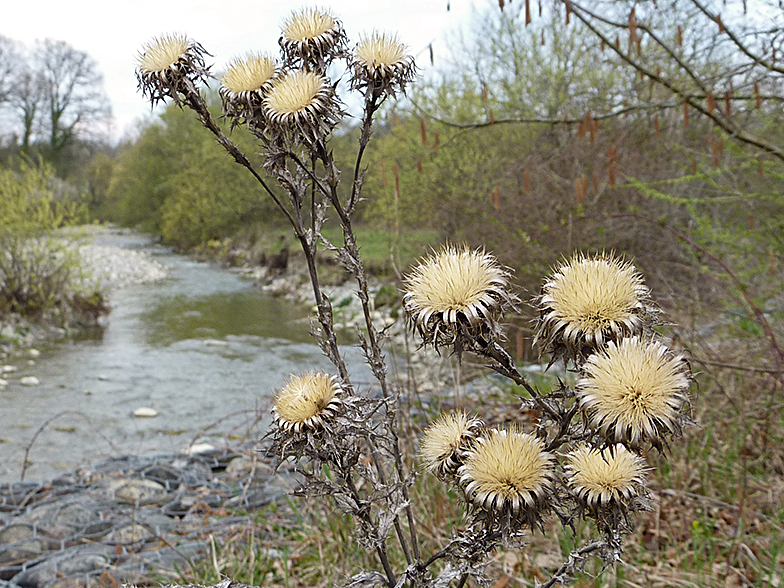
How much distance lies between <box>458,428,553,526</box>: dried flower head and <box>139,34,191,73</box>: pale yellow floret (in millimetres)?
922

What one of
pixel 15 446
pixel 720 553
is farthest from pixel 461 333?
pixel 15 446

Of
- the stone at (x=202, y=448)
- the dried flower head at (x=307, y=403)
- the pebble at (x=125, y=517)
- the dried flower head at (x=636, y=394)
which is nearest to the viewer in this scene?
the dried flower head at (x=636, y=394)

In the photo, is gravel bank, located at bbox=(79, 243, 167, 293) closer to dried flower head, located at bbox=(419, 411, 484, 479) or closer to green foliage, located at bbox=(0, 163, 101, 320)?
green foliage, located at bbox=(0, 163, 101, 320)

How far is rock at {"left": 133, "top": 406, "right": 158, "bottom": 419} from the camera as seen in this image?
670cm

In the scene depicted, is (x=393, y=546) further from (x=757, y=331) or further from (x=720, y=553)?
(x=757, y=331)

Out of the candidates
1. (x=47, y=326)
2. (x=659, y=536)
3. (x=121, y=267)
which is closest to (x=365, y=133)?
(x=659, y=536)

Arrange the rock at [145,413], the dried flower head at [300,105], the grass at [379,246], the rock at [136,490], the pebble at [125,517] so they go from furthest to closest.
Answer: the grass at [379,246] → the rock at [145,413] → the rock at [136,490] → the pebble at [125,517] → the dried flower head at [300,105]

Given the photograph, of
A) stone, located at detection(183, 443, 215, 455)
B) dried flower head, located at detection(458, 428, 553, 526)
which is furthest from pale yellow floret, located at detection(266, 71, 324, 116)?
stone, located at detection(183, 443, 215, 455)

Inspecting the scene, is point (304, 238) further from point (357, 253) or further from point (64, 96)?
point (64, 96)

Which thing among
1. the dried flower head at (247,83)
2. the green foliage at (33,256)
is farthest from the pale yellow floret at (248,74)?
the green foliage at (33,256)

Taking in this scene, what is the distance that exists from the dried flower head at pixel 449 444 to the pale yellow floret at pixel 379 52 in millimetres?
645

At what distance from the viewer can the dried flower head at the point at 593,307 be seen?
799 millimetres

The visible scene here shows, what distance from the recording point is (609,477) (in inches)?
32.7

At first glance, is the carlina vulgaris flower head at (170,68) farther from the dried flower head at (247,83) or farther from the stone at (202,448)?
the stone at (202,448)
